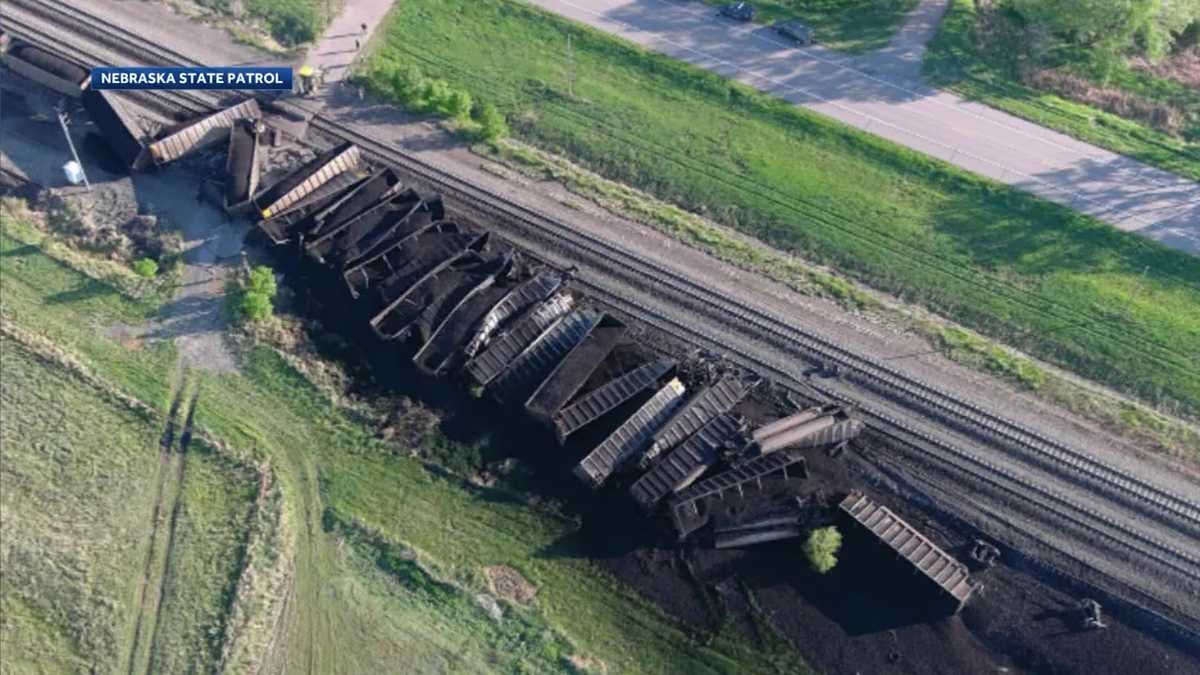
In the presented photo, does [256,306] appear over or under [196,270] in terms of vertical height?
under

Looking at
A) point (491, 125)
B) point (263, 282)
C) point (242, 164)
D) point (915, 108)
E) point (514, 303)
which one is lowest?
point (263, 282)

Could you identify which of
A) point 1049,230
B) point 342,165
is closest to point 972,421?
point 1049,230

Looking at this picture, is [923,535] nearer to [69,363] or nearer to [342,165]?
[342,165]

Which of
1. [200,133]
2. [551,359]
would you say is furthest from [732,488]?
[200,133]

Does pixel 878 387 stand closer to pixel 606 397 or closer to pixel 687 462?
pixel 687 462

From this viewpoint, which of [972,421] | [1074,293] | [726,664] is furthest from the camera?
[1074,293]

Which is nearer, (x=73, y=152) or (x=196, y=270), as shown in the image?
(x=196, y=270)
